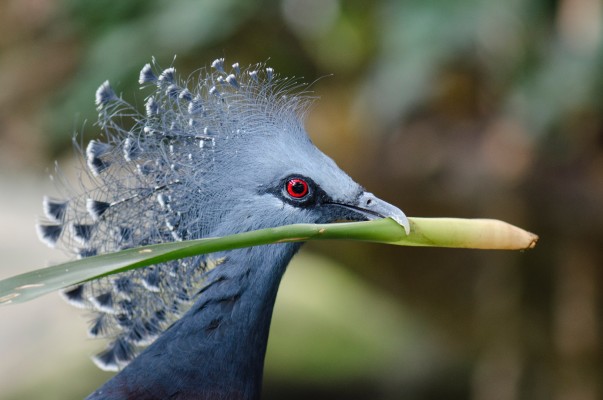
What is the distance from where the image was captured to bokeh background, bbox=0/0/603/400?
141 inches

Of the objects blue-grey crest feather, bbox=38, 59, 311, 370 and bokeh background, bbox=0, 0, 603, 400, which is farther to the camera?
bokeh background, bbox=0, 0, 603, 400

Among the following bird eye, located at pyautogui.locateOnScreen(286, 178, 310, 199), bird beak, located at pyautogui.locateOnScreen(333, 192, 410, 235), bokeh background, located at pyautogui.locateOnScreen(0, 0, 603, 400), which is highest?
bokeh background, located at pyautogui.locateOnScreen(0, 0, 603, 400)

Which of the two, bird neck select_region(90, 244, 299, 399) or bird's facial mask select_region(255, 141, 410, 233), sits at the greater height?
bird's facial mask select_region(255, 141, 410, 233)

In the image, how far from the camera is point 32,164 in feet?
21.1

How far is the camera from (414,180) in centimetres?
439

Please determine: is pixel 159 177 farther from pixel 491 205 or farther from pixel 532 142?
pixel 491 205

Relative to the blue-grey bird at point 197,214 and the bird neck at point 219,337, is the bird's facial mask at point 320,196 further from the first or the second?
the bird neck at point 219,337

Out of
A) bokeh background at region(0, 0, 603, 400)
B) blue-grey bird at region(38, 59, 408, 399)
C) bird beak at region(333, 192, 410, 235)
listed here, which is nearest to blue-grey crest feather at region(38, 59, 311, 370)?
blue-grey bird at region(38, 59, 408, 399)

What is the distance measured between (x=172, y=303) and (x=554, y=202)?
2.69m

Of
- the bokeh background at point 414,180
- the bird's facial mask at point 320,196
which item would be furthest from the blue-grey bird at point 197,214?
the bokeh background at point 414,180

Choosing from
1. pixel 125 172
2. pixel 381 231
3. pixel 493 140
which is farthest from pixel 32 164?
pixel 381 231

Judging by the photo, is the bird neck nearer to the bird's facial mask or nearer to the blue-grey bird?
the blue-grey bird

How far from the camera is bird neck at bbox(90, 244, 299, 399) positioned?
77.2 inches

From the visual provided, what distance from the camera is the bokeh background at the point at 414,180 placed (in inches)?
141
